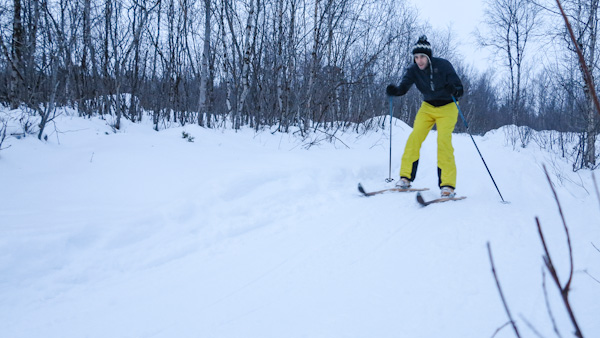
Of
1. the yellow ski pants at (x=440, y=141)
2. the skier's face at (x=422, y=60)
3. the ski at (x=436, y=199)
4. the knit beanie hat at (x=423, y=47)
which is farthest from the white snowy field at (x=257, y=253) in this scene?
the knit beanie hat at (x=423, y=47)

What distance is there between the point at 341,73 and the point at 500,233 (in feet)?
22.9

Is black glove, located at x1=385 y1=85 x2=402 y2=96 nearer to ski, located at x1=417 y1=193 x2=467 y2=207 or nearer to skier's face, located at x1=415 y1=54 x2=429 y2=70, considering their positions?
skier's face, located at x1=415 y1=54 x2=429 y2=70

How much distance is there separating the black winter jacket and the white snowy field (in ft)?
3.68

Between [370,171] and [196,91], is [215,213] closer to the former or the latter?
[370,171]

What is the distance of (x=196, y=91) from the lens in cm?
1102

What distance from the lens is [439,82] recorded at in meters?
3.64

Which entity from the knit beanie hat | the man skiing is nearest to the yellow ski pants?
the man skiing

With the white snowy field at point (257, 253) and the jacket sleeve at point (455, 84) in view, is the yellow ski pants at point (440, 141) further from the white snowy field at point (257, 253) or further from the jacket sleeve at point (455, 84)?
the white snowy field at point (257, 253)

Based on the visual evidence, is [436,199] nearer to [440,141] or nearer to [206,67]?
[440,141]

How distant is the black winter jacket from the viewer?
3.53 m

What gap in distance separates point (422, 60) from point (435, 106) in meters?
0.54

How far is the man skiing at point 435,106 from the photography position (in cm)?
352

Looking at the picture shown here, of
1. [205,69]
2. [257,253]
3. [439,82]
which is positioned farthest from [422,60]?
[205,69]

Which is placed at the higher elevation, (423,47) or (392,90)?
(423,47)
